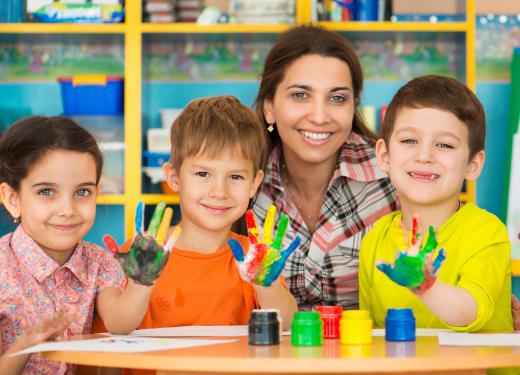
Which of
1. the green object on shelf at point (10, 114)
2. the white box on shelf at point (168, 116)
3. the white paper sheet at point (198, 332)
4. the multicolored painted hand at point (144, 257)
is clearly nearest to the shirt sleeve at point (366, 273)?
the white paper sheet at point (198, 332)

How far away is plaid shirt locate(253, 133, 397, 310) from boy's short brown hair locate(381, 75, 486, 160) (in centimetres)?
→ 50

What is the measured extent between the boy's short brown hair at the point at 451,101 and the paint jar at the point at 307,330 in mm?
767

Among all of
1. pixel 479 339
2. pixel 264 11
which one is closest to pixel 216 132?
pixel 479 339

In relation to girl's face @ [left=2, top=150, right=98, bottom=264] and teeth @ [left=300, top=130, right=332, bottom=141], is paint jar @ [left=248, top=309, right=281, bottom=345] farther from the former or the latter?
teeth @ [left=300, top=130, right=332, bottom=141]

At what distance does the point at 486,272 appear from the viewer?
1.82m

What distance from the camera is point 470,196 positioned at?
3551 millimetres

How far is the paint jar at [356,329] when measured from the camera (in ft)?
4.87

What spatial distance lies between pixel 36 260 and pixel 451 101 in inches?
41.7

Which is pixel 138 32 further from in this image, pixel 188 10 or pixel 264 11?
pixel 264 11

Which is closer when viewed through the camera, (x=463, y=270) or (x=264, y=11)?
(x=463, y=270)

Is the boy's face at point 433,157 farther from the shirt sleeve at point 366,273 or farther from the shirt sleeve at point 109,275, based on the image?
the shirt sleeve at point 109,275

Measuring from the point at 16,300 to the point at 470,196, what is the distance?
221cm

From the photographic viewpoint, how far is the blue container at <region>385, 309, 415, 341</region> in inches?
60.2

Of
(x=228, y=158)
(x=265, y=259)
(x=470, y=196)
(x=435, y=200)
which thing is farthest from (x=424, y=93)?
(x=470, y=196)
